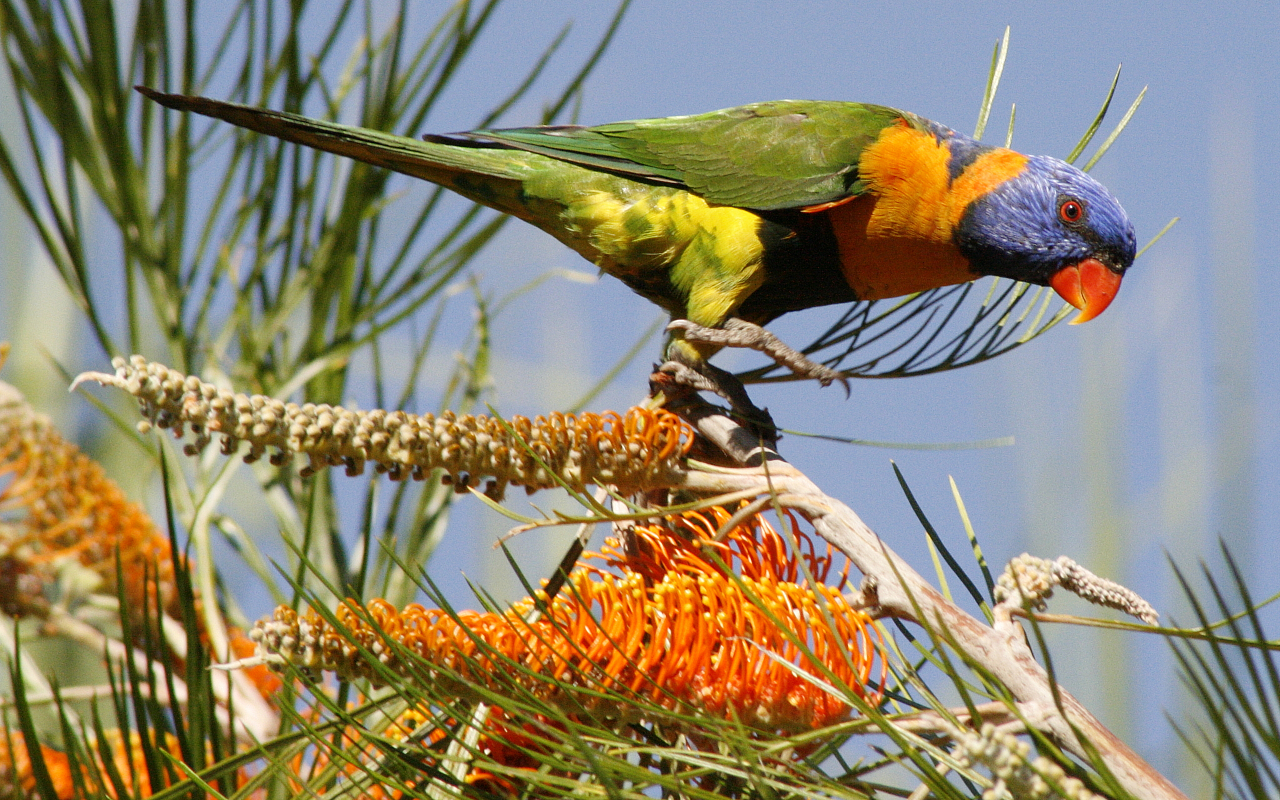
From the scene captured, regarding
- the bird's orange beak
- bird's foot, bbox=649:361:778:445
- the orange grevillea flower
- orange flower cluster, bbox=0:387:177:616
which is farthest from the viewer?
the bird's orange beak

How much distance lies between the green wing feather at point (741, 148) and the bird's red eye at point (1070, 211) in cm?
34

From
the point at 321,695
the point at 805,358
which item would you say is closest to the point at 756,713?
the point at 321,695

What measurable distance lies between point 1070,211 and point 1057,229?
0.04 m

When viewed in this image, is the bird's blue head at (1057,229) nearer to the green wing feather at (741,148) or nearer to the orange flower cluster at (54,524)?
the green wing feather at (741,148)

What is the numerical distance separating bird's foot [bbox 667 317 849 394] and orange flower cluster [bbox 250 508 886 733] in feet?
1.57

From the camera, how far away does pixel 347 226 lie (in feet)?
5.53

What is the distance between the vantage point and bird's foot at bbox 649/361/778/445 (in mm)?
1306

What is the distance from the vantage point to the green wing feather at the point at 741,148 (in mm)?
1886

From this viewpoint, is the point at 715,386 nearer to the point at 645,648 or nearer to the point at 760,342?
the point at 760,342

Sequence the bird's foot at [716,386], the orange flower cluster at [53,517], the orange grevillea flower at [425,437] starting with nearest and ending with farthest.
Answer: the orange grevillea flower at [425,437]
the bird's foot at [716,386]
the orange flower cluster at [53,517]

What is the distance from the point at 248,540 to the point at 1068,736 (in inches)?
46.3

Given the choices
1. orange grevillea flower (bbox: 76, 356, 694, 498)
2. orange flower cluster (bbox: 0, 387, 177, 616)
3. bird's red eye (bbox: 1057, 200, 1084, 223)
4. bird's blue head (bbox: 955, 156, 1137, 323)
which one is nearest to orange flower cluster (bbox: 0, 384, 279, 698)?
orange flower cluster (bbox: 0, 387, 177, 616)

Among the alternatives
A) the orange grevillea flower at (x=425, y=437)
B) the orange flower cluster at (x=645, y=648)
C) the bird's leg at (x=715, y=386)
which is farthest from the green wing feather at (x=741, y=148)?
the orange flower cluster at (x=645, y=648)

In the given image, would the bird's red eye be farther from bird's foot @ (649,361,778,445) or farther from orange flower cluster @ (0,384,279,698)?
orange flower cluster @ (0,384,279,698)
